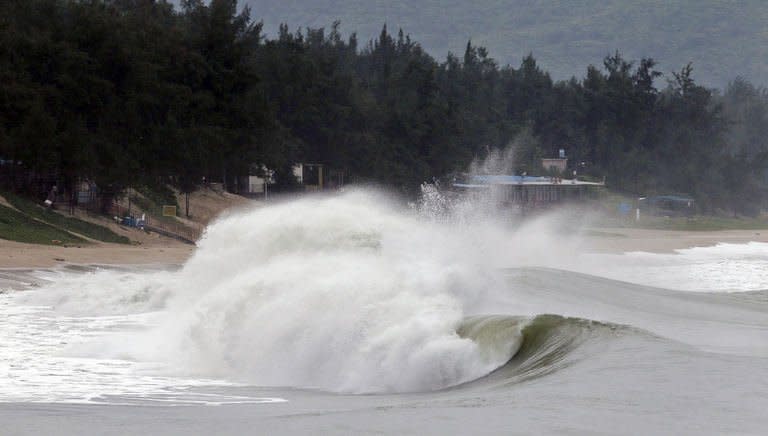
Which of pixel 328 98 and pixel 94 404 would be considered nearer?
pixel 94 404

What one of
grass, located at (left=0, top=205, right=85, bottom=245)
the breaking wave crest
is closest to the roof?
grass, located at (left=0, top=205, right=85, bottom=245)

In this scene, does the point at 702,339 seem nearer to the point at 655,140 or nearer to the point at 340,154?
the point at 340,154

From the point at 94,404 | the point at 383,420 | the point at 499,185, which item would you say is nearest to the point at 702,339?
the point at 383,420

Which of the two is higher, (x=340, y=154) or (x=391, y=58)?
(x=391, y=58)

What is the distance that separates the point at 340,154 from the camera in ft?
265

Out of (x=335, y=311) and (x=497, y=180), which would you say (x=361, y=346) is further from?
(x=497, y=180)

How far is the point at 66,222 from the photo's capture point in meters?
44.5

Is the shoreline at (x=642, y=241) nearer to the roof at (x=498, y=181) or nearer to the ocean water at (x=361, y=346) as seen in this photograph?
the roof at (x=498, y=181)

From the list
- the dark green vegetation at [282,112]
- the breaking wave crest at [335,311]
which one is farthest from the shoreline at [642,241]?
the breaking wave crest at [335,311]

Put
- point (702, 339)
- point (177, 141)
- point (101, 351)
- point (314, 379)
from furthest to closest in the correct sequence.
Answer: point (177, 141), point (101, 351), point (702, 339), point (314, 379)

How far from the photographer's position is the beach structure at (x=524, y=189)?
315 feet

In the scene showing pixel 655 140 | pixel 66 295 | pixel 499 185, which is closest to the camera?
pixel 66 295

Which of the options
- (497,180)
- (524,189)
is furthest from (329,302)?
(497,180)

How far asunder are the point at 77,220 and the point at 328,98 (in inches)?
1482
